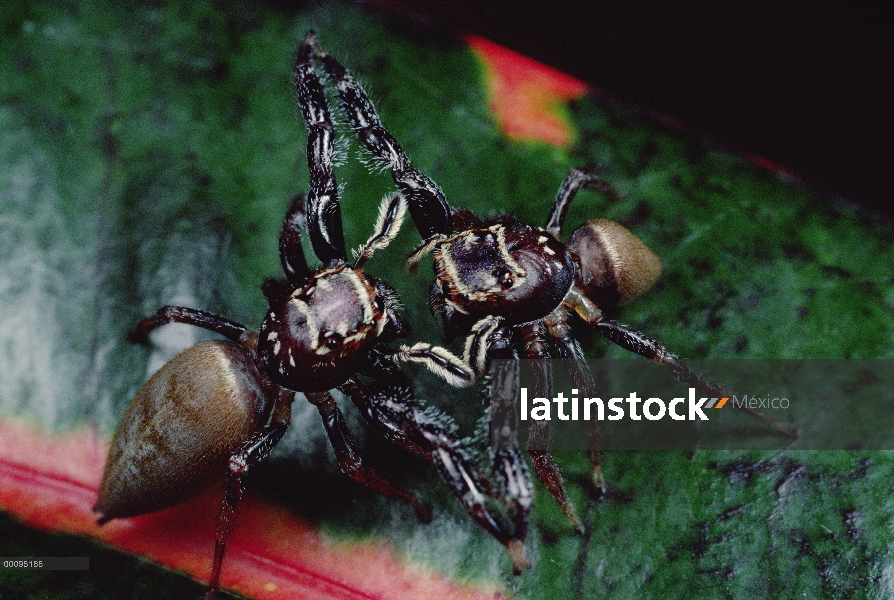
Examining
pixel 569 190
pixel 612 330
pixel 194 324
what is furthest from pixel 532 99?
pixel 194 324

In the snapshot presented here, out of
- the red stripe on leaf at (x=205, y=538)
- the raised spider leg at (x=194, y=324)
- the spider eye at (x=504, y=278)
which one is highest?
the spider eye at (x=504, y=278)

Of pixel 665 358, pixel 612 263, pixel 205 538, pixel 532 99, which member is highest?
pixel 532 99

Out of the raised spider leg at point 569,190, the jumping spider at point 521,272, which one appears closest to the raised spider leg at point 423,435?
the jumping spider at point 521,272

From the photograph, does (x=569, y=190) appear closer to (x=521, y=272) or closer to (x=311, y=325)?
(x=521, y=272)

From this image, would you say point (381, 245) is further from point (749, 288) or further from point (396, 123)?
point (749, 288)

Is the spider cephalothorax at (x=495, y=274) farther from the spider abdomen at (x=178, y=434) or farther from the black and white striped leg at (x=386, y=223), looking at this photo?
the spider abdomen at (x=178, y=434)

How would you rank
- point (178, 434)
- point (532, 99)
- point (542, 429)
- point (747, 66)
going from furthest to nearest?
point (747, 66) → point (532, 99) → point (542, 429) → point (178, 434)
